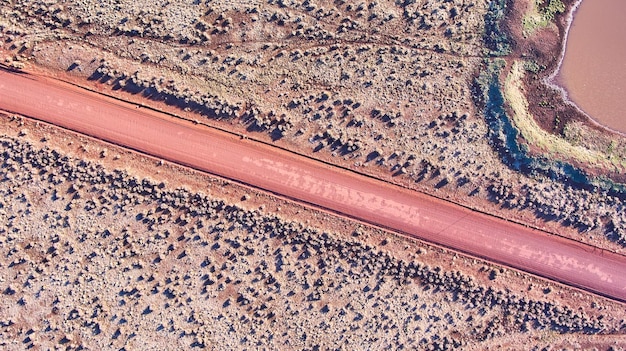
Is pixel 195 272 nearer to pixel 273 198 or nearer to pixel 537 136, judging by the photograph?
pixel 273 198

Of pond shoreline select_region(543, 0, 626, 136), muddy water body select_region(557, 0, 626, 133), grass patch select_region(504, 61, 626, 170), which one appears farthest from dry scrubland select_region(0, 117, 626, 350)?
muddy water body select_region(557, 0, 626, 133)

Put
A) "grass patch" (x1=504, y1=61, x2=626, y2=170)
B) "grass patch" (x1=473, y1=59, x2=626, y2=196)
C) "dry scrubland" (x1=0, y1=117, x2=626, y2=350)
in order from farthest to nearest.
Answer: "grass patch" (x1=504, y1=61, x2=626, y2=170) < "grass patch" (x1=473, y1=59, x2=626, y2=196) < "dry scrubland" (x1=0, y1=117, x2=626, y2=350)

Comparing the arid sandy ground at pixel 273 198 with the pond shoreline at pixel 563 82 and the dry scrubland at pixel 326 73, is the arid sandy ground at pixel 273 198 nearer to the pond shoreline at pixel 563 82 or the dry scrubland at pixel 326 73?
the dry scrubland at pixel 326 73

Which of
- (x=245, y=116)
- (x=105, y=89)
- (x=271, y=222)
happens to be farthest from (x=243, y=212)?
(x=105, y=89)

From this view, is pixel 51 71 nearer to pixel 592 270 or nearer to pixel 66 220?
pixel 66 220

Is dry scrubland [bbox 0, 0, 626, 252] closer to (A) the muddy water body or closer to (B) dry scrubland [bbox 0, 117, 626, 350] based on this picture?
(B) dry scrubland [bbox 0, 117, 626, 350]

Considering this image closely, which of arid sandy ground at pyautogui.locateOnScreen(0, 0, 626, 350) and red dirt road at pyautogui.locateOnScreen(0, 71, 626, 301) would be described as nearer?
arid sandy ground at pyautogui.locateOnScreen(0, 0, 626, 350)

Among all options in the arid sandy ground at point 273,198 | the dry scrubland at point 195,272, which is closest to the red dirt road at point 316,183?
the arid sandy ground at point 273,198
